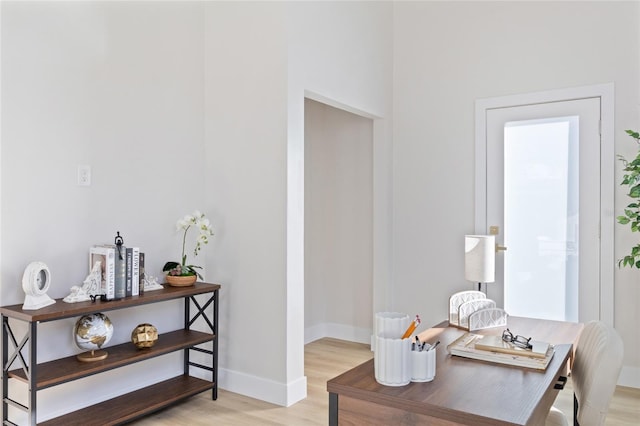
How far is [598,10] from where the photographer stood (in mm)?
3676

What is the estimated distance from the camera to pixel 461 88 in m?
4.25

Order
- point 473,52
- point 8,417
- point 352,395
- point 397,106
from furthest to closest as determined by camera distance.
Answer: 1. point 397,106
2. point 473,52
3. point 8,417
4. point 352,395

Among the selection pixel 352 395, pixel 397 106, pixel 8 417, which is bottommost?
pixel 8 417

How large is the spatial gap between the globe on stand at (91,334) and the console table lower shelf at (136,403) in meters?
0.33

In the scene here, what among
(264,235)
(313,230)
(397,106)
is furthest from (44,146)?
(397,106)

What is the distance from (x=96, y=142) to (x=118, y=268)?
0.78 meters

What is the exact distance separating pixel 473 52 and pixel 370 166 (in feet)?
4.33

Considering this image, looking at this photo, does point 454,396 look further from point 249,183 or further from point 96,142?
point 96,142

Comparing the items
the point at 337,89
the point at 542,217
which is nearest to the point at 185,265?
the point at 337,89

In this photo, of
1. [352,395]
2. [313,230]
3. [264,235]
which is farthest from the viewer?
[313,230]

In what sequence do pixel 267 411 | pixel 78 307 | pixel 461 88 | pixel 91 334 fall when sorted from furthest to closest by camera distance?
pixel 461 88
pixel 267 411
pixel 91 334
pixel 78 307

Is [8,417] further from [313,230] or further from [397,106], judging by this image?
[397,106]

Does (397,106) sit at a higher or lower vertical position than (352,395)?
higher

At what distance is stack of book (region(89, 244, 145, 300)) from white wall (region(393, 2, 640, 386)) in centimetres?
246
